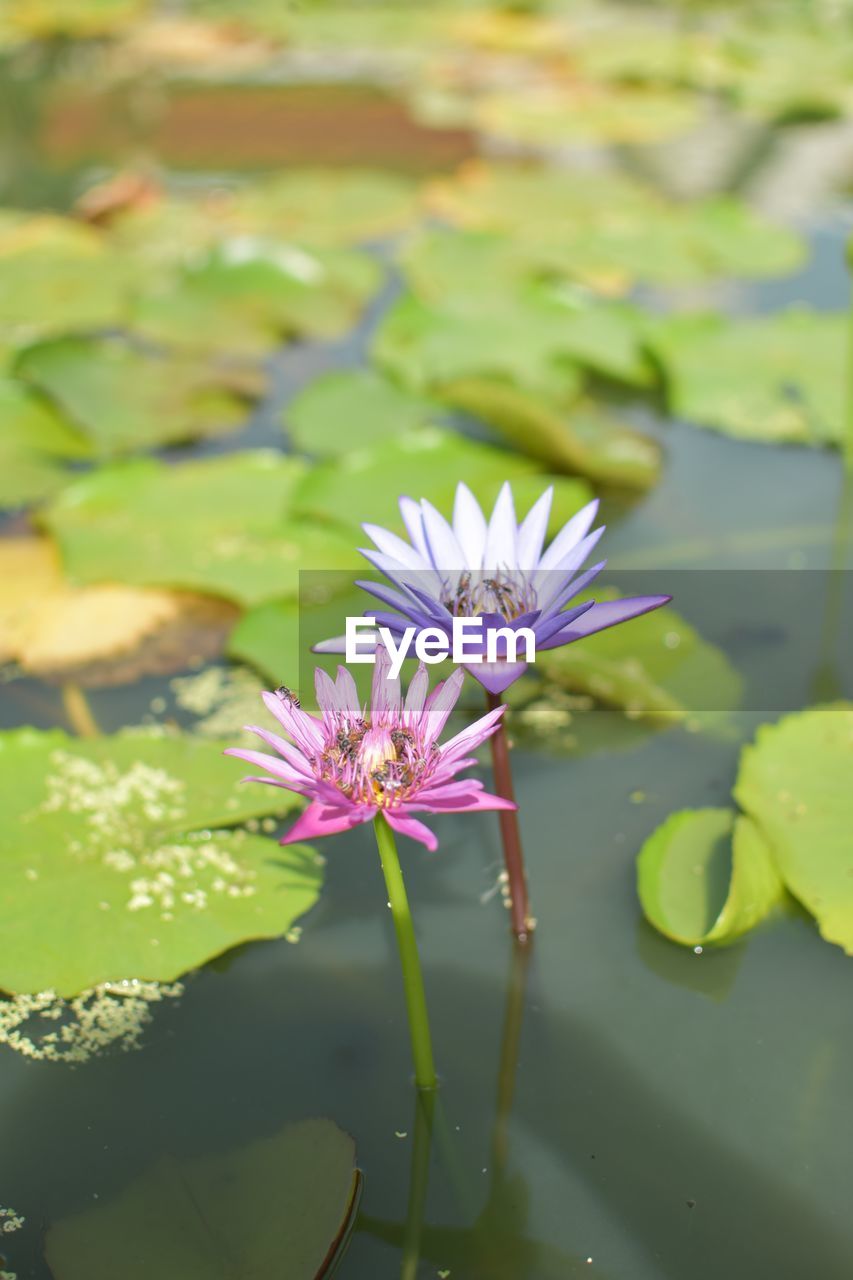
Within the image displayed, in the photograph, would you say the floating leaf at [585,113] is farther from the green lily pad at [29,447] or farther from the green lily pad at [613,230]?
the green lily pad at [29,447]

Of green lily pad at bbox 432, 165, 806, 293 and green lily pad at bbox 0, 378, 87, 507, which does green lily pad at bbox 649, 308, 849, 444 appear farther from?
green lily pad at bbox 0, 378, 87, 507

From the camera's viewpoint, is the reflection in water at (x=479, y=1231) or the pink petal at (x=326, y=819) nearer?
the pink petal at (x=326, y=819)

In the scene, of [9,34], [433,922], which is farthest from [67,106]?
[433,922]

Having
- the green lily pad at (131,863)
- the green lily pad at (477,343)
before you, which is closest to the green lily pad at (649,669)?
the green lily pad at (131,863)

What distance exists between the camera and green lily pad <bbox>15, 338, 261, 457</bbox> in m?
2.76

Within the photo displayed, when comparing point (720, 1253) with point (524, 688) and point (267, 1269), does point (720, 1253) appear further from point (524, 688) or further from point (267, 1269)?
point (524, 688)

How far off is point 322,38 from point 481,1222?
5.64 meters

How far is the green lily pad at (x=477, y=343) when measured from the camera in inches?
113

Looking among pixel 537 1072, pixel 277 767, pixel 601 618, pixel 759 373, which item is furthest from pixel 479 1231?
pixel 759 373

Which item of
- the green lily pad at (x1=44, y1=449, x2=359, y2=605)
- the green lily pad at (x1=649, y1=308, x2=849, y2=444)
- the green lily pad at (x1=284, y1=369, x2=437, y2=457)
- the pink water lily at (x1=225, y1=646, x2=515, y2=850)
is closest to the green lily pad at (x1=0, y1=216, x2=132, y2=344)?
the green lily pad at (x1=284, y1=369, x2=437, y2=457)

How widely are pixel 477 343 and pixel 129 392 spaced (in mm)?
799

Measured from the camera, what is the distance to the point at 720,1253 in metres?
1.28

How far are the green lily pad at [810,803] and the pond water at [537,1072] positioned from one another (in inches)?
2.4

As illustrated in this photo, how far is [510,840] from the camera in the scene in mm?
1528
